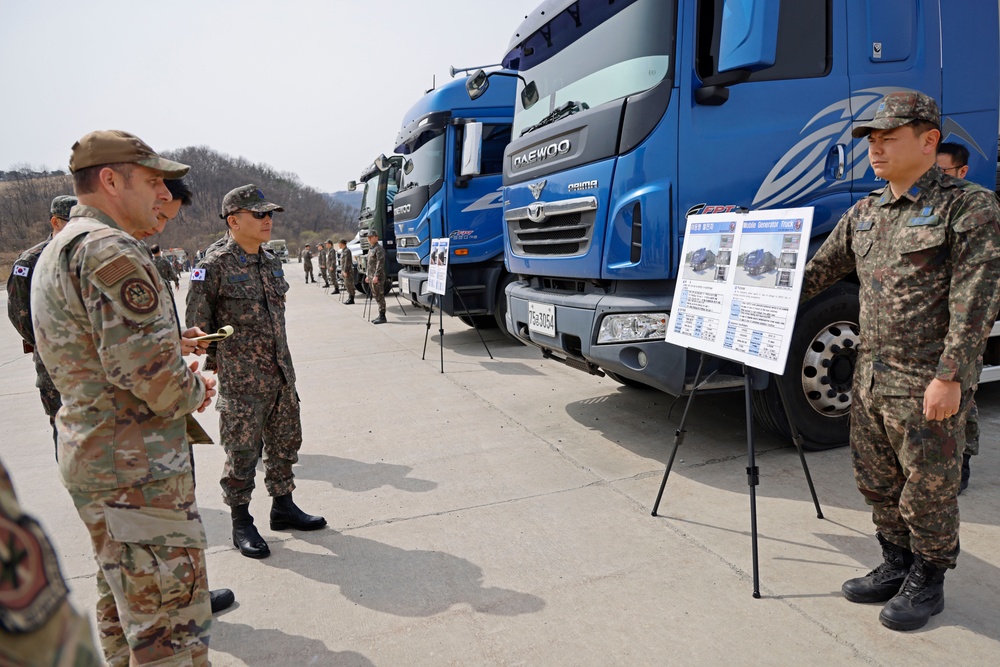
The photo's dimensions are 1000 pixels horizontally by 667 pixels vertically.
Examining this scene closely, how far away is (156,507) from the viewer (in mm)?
1869

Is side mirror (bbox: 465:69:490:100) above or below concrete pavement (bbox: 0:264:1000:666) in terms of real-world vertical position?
above

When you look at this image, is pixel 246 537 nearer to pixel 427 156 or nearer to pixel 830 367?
pixel 830 367

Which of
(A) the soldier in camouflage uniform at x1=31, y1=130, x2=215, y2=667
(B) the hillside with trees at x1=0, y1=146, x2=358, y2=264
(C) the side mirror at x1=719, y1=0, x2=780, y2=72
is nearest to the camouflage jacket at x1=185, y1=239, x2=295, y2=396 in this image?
(A) the soldier in camouflage uniform at x1=31, y1=130, x2=215, y2=667

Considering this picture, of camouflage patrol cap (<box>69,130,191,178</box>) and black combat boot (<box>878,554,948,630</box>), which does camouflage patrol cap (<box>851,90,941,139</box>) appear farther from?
camouflage patrol cap (<box>69,130,191,178</box>)

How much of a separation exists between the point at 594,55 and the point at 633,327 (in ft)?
5.94

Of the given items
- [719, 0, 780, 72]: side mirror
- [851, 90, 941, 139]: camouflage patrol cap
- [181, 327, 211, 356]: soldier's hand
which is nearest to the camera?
[181, 327, 211, 356]: soldier's hand

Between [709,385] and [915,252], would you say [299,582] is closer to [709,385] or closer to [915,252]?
[709,385]

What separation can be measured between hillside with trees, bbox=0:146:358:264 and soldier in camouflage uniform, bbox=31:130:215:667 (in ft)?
226

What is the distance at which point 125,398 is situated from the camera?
1.84 m

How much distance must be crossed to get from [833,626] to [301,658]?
1.99 metres

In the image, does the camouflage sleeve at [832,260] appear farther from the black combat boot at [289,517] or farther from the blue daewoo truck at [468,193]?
the blue daewoo truck at [468,193]

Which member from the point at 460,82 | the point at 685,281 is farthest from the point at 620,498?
the point at 460,82

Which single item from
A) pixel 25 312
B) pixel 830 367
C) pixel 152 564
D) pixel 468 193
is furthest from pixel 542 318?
pixel 468 193

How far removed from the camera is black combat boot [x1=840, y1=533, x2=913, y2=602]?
2568 mm
